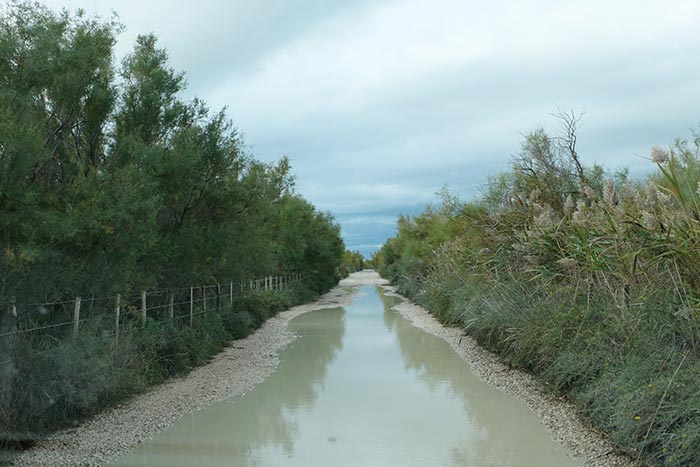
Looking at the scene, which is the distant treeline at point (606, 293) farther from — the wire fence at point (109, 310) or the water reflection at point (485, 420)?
the wire fence at point (109, 310)

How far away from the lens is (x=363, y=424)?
9094 millimetres

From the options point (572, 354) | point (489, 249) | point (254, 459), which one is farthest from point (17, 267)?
point (489, 249)

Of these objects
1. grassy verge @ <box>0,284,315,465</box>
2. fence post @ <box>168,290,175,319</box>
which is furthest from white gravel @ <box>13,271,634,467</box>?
fence post @ <box>168,290,175,319</box>

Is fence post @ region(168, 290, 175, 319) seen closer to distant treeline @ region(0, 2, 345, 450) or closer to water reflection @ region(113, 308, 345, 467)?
distant treeline @ region(0, 2, 345, 450)

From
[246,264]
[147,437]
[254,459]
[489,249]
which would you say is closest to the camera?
[254,459]

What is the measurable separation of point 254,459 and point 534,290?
688 centimetres

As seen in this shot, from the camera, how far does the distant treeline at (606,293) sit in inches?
259

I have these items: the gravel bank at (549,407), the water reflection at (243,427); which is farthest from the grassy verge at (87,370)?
the gravel bank at (549,407)

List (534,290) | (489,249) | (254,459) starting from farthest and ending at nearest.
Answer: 1. (489,249)
2. (534,290)
3. (254,459)

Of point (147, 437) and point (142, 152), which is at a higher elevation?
point (142, 152)

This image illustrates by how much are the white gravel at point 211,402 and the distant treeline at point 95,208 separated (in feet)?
1.06

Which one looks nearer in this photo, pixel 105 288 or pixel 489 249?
pixel 105 288

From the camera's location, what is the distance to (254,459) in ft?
24.4

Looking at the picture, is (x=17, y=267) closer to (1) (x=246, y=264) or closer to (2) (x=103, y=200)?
(2) (x=103, y=200)
